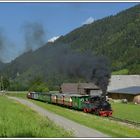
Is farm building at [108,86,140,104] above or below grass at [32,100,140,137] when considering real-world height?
above

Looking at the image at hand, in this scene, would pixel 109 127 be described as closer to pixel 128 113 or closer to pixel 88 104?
pixel 88 104

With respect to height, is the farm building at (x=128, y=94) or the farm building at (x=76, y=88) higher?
the farm building at (x=76, y=88)

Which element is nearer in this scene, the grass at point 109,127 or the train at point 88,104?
the grass at point 109,127

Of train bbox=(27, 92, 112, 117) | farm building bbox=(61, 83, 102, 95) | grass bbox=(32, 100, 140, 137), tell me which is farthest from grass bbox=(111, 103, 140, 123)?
farm building bbox=(61, 83, 102, 95)

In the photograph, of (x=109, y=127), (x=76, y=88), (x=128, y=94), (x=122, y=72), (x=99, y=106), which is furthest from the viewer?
(x=122, y=72)

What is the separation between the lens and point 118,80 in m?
123

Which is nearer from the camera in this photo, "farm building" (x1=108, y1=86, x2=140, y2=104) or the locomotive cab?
the locomotive cab

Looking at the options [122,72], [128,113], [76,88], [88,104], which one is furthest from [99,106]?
[122,72]

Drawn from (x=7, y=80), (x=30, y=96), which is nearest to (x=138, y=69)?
(x=7, y=80)

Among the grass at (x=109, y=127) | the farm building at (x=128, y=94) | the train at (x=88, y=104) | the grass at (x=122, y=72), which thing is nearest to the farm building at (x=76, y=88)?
the farm building at (x=128, y=94)

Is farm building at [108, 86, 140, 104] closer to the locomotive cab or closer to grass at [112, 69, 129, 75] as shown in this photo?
the locomotive cab

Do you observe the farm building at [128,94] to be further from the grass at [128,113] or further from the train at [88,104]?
the train at [88,104]

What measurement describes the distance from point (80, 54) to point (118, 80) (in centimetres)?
6938

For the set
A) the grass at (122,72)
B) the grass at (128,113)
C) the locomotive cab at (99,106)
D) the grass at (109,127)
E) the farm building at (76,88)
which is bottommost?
the grass at (128,113)
